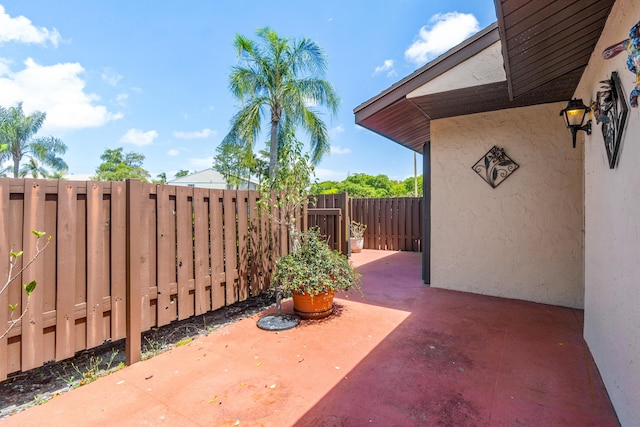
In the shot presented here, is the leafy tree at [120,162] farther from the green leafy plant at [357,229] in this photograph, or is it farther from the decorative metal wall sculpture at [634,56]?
the decorative metal wall sculpture at [634,56]

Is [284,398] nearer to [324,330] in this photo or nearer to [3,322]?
[324,330]

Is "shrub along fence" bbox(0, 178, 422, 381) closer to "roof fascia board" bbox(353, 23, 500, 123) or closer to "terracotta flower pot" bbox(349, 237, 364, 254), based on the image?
"roof fascia board" bbox(353, 23, 500, 123)

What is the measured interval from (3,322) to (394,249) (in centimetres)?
890

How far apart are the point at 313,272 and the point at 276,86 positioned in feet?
39.1

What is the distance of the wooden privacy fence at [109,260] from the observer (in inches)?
80.9

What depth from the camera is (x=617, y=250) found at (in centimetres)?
195

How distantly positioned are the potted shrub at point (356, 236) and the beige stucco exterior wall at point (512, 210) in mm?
4102

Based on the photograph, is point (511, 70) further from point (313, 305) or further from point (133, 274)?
point (133, 274)

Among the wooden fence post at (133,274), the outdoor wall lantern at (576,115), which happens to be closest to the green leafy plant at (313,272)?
the wooden fence post at (133,274)

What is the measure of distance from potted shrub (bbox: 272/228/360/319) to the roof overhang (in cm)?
250

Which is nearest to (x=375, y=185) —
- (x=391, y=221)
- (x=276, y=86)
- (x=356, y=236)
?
(x=276, y=86)

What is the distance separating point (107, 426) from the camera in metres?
1.82

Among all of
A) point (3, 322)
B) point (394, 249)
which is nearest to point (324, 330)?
point (3, 322)

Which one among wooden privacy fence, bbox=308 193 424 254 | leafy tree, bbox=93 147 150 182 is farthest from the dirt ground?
leafy tree, bbox=93 147 150 182
